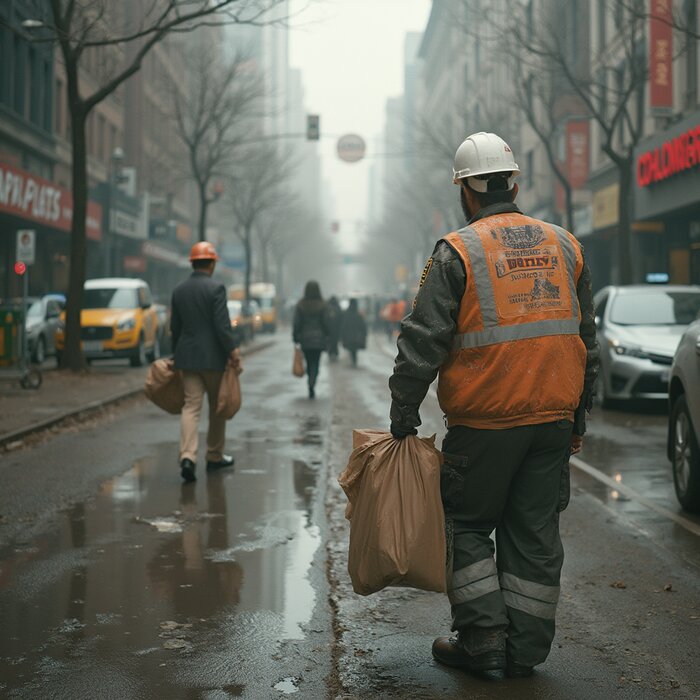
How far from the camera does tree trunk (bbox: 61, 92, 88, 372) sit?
23.1 meters

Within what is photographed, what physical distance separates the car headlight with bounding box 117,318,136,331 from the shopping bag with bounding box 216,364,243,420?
1815cm

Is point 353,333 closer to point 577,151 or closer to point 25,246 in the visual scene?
point 25,246

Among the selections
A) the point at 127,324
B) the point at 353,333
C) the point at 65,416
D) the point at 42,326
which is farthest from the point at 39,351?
the point at 65,416

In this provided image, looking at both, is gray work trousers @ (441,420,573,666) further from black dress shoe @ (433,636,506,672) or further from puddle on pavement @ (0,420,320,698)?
puddle on pavement @ (0,420,320,698)

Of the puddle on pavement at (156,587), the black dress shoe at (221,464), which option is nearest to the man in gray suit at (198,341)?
the puddle on pavement at (156,587)

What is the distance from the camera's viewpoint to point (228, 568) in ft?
21.5

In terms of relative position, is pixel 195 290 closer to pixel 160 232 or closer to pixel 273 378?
pixel 273 378

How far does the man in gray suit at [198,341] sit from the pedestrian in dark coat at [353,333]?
2062 cm

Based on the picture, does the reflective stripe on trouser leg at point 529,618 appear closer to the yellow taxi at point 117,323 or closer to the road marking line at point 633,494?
the road marking line at point 633,494

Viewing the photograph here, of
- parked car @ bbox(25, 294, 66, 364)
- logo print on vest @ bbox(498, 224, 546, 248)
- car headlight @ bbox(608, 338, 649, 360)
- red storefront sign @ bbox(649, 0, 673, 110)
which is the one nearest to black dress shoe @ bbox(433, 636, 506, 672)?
→ logo print on vest @ bbox(498, 224, 546, 248)

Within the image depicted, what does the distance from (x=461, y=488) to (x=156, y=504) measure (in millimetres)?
4691

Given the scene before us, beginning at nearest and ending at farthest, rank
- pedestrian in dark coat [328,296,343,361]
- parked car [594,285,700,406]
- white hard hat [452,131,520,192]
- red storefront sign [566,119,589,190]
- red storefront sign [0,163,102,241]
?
white hard hat [452,131,520,192] < parked car [594,285,700,406] < red storefront sign [0,163,102,241] < pedestrian in dark coat [328,296,343,361] < red storefront sign [566,119,589,190]

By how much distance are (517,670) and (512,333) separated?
3.99 ft

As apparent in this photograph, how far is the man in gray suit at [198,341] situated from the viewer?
977 cm
